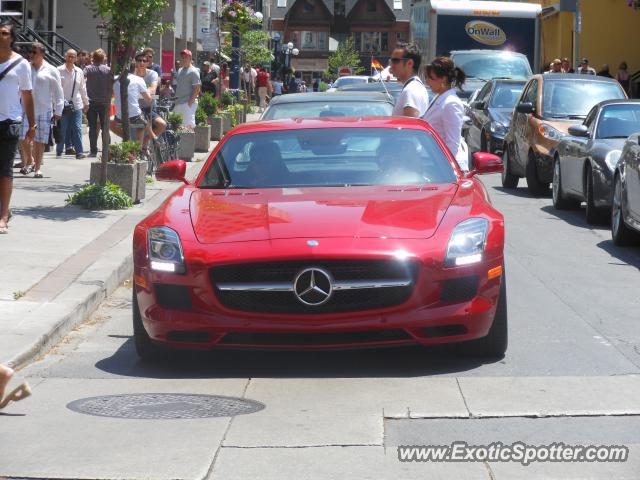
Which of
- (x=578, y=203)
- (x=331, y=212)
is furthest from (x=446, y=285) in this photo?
(x=578, y=203)

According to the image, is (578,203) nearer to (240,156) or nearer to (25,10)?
(240,156)

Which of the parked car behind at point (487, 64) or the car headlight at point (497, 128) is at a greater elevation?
the parked car behind at point (487, 64)

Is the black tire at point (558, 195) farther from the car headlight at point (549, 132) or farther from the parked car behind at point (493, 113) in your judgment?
the parked car behind at point (493, 113)

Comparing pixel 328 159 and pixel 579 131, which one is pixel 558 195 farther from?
pixel 328 159

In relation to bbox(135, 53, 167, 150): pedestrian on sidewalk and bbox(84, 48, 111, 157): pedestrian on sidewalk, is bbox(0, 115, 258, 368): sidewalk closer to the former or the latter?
bbox(135, 53, 167, 150): pedestrian on sidewalk

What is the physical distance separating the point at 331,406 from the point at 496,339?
149 centimetres

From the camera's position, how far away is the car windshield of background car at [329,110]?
12.6 m

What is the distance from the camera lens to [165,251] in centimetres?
769

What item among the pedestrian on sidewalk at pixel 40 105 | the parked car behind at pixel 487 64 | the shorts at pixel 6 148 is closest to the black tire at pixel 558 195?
the pedestrian on sidewalk at pixel 40 105

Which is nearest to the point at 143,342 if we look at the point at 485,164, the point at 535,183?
the point at 485,164

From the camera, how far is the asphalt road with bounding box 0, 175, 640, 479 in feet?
18.4

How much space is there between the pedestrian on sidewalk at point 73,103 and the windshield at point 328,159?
14.1 m

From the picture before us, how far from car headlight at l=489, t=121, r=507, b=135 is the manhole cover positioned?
17974 millimetres

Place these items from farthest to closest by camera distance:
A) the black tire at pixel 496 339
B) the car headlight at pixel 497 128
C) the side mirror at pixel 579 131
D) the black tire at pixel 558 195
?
the car headlight at pixel 497 128
the black tire at pixel 558 195
the side mirror at pixel 579 131
the black tire at pixel 496 339
